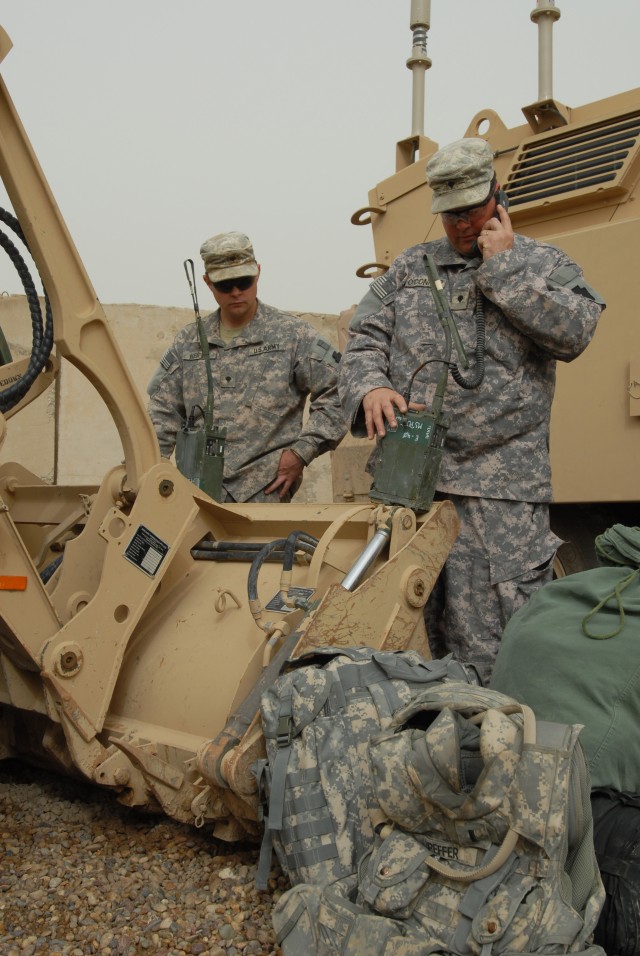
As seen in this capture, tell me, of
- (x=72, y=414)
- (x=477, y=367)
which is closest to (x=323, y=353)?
(x=477, y=367)

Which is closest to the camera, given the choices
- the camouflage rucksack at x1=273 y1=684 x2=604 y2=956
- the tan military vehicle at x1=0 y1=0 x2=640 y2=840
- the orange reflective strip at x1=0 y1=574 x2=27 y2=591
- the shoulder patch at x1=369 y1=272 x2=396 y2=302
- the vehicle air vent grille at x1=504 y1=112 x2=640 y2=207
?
the camouflage rucksack at x1=273 y1=684 x2=604 y2=956

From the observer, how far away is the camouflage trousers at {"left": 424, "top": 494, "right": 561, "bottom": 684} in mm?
3238

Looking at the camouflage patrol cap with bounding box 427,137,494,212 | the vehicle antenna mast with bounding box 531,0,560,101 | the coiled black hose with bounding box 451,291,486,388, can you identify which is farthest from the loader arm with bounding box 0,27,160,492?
the vehicle antenna mast with bounding box 531,0,560,101

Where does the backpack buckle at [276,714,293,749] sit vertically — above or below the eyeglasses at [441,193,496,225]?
below

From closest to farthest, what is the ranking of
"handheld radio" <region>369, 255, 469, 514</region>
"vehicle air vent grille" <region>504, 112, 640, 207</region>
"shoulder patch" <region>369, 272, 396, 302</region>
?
"handheld radio" <region>369, 255, 469, 514</region>
"shoulder patch" <region>369, 272, 396, 302</region>
"vehicle air vent grille" <region>504, 112, 640, 207</region>

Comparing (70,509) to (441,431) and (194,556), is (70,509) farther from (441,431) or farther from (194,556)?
(441,431)

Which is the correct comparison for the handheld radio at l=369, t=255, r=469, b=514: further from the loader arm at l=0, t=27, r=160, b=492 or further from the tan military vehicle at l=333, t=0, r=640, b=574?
the tan military vehicle at l=333, t=0, r=640, b=574

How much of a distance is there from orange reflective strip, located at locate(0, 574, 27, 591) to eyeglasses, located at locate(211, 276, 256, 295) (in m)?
2.09

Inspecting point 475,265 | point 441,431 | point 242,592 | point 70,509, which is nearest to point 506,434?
point 441,431

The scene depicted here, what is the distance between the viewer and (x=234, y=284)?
457 centimetres

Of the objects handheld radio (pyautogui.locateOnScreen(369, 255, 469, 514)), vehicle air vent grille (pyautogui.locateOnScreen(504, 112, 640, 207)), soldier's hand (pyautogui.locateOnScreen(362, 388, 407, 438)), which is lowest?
handheld radio (pyautogui.locateOnScreen(369, 255, 469, 514))

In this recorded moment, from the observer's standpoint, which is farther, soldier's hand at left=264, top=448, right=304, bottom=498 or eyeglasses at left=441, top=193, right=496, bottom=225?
soldier's hand at left=264, top=448, right=304, bottom=498

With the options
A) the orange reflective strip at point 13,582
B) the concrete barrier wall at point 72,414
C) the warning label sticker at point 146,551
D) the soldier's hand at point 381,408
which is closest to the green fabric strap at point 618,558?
the soldier's hand at point 381,408

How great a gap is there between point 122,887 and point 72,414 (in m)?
6.58
